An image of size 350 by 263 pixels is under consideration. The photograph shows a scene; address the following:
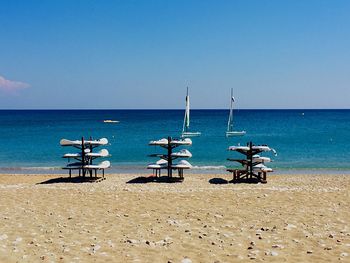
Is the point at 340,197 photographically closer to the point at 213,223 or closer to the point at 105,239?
the point at 213,223

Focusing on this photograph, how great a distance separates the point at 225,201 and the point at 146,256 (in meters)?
7.97

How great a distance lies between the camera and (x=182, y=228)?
39.3 feet

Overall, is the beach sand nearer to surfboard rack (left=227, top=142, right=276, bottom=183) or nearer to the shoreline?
surfboard rack (left=227, top=142, right=276, bottom=183)

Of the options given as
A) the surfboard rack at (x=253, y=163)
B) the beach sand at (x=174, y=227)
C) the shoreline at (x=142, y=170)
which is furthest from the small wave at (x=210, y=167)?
the beach sand at (x=174, y=227)

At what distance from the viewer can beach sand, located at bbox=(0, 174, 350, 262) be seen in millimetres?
9438

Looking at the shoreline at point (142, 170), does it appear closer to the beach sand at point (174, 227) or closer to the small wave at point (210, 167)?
the small wave at point (210, 167)

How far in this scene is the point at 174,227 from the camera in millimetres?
12109

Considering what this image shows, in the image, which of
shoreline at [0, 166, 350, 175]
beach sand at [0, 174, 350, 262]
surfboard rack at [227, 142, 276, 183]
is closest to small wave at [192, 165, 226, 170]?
shoreline at [0, 166, 350, 175]

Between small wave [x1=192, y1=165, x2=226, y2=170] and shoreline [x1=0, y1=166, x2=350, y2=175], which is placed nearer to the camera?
shoreline [x1=0, y1=166, x2=350, y2=175]

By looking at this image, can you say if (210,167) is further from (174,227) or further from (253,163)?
(174,227)

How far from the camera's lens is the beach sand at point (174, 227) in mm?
9438

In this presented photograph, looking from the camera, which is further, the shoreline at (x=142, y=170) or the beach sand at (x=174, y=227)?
the shoreline at (x=142, y=170)

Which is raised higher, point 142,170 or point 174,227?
point 174,227

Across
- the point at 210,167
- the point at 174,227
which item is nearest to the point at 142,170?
the point at 210,167
